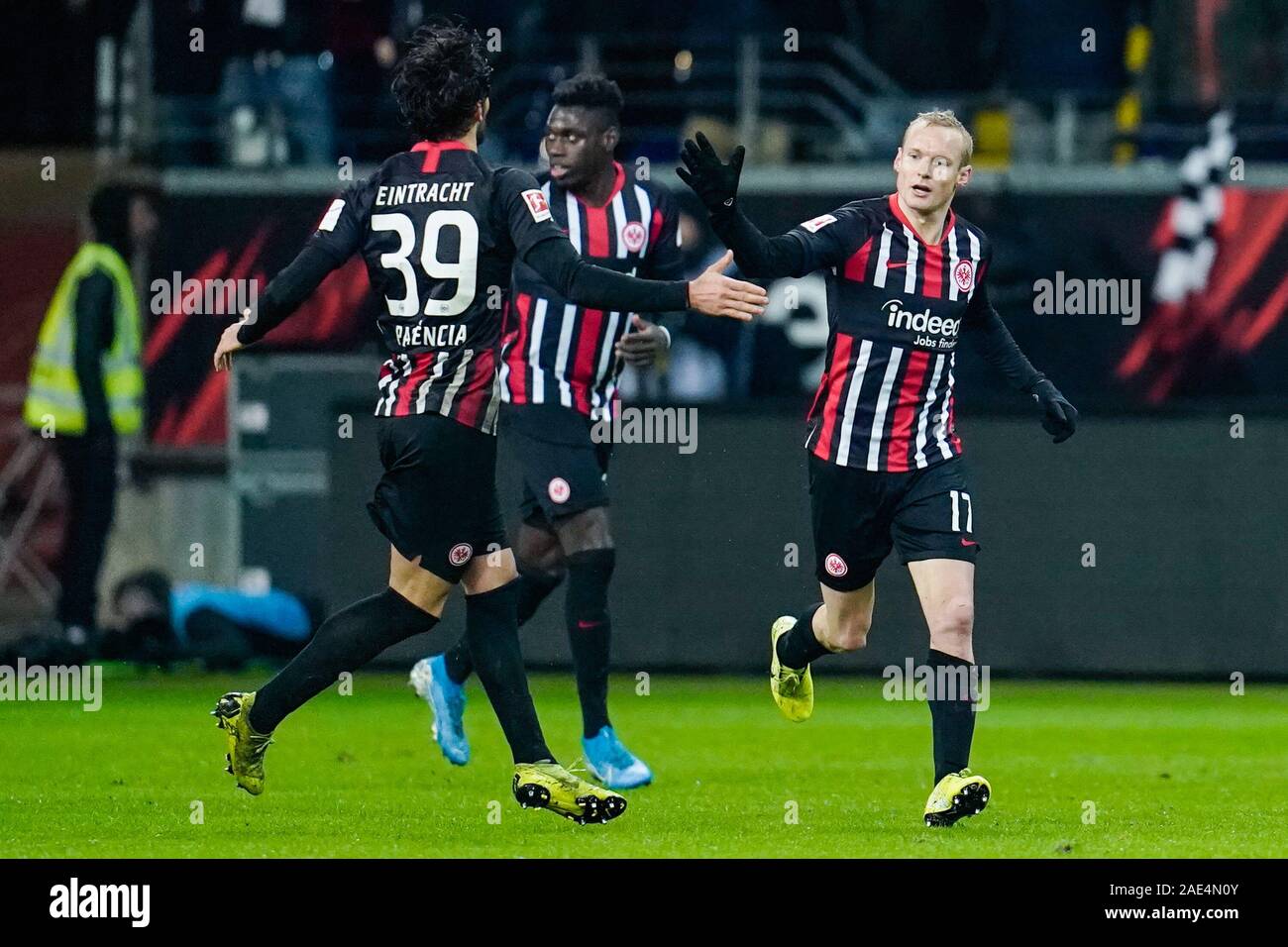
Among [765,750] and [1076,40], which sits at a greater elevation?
[1076,40]

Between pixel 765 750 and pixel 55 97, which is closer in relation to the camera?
pixel 765 750

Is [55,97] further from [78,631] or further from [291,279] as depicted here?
[291,279]

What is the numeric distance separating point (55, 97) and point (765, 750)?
917 cm

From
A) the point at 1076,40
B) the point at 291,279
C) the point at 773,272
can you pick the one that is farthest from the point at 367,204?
the point at 1076,40

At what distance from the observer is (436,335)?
686 centimetres

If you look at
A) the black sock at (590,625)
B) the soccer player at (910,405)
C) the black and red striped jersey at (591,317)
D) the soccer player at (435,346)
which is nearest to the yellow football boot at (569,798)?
the soccer player at (435,346)

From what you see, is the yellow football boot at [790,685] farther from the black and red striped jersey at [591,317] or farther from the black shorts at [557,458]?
the black and red striped jersey at [591,317]

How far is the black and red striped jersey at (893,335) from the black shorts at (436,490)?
4.04 feet

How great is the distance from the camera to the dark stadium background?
12.7 m

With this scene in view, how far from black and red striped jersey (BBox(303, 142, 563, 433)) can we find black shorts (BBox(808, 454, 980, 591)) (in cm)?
122

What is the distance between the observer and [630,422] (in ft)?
42.0

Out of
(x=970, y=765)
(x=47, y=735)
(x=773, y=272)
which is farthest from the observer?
(x=47, y=735)

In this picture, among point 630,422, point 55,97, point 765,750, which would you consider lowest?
point 765,750

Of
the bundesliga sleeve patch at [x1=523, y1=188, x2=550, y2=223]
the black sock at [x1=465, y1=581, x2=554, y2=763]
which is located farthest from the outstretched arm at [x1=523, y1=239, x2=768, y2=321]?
the black sock at [x1=465, y1=581, x2=554, y2=763]
